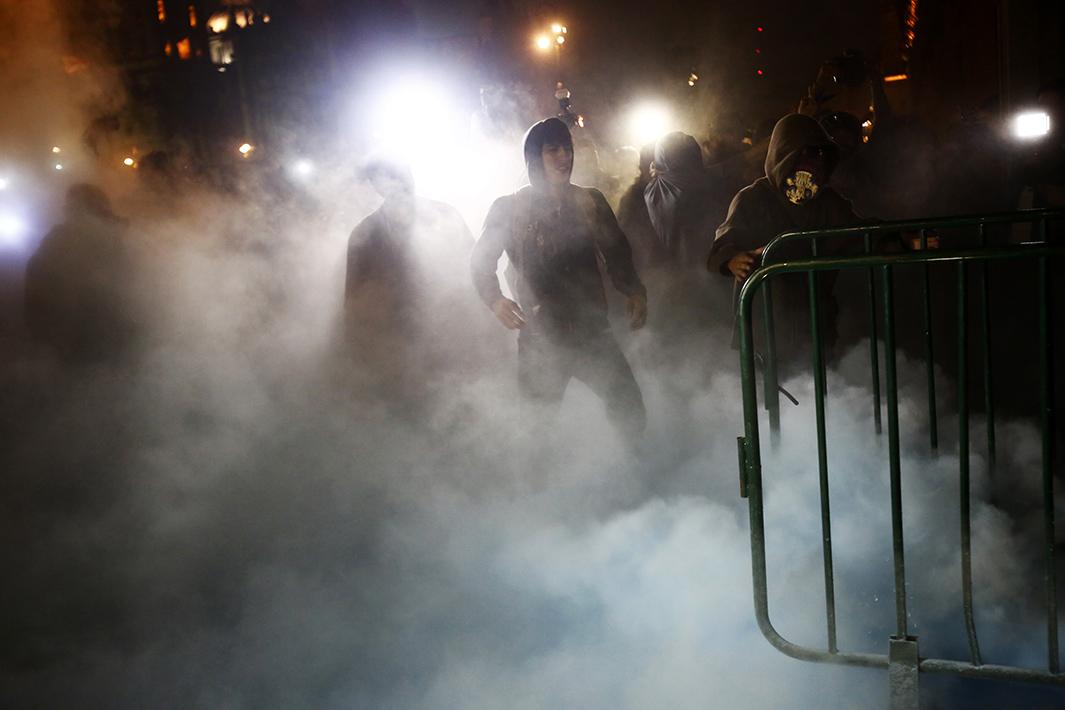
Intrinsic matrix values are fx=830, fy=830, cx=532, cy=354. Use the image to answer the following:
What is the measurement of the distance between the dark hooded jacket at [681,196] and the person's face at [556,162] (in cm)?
209

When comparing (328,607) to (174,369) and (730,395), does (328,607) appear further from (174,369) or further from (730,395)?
(174,369)

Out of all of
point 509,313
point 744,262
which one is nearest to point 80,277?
point 509,313

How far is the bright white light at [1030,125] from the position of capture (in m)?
6.11

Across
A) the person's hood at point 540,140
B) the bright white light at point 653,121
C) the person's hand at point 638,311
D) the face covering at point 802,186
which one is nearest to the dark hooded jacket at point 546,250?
the person's hood at point 540,140

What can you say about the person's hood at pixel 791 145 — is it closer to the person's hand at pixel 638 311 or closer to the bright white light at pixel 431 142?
the person's hand at pixel 638 311

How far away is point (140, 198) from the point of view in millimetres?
6617

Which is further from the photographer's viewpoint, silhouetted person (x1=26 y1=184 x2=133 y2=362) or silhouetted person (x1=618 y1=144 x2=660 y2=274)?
silhouetted person (x1=618 y1=144 x2=660 y2=274)

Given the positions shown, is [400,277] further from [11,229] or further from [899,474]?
[11,229]

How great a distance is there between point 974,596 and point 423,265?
368 cm

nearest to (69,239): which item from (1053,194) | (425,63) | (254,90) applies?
A: (1053,194)

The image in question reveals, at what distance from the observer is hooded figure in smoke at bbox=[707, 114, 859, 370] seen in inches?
177

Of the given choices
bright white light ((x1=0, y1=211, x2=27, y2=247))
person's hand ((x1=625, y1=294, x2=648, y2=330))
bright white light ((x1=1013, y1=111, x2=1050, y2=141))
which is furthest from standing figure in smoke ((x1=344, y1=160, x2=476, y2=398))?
bright white light ((x1=1013, y1=111, x2=1050, y2=141))

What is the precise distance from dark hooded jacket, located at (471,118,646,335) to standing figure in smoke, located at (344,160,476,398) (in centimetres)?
92

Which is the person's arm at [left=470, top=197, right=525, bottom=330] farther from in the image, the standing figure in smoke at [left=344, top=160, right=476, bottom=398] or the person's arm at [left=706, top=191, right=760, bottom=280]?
the person's arm at [left=706, top=191, right=760, bottom=280]
